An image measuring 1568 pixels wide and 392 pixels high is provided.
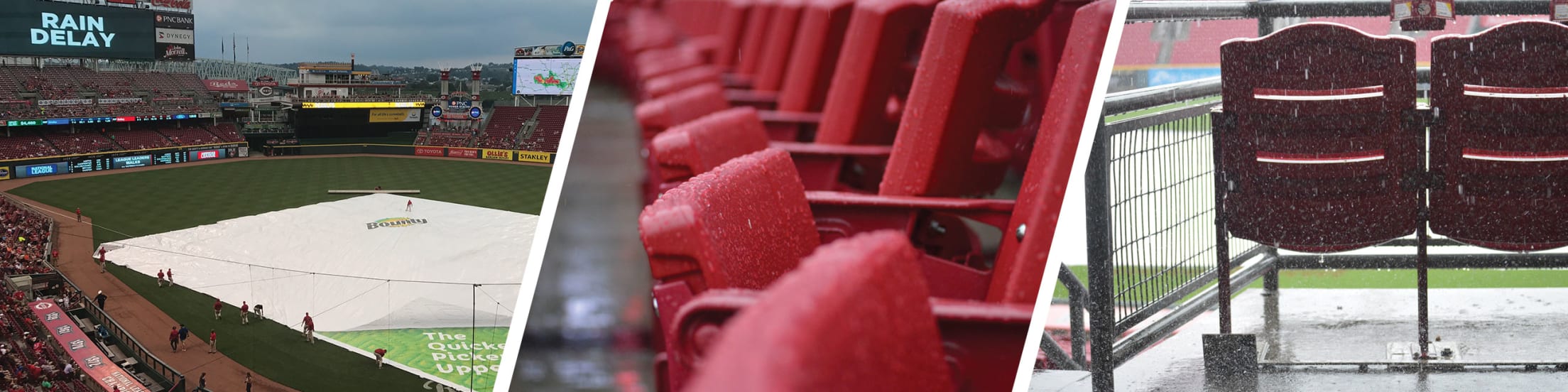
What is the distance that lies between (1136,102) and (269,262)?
39.4 ft

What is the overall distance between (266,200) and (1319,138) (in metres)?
17.4

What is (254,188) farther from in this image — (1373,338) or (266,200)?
(1373,338)

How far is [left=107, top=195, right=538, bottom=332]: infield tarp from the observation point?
777cm

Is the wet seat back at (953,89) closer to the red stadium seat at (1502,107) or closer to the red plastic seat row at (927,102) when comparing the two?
the red plastic seat row at (927,102)

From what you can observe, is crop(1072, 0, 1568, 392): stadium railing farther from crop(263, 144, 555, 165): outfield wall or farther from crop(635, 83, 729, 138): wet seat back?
crop(263, 144, 555, 165): outfield wall

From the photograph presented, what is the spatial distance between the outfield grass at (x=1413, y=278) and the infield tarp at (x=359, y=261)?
5484 mm

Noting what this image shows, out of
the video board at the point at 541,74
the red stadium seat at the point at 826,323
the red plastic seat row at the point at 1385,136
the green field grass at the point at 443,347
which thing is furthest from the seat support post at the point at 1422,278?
the video board at the point at 541,74

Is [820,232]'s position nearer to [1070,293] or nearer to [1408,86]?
[1070,293]

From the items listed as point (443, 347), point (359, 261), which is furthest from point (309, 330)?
point (359, 261)

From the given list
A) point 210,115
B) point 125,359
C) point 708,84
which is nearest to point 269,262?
point 125,359

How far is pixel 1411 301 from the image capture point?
1518mm

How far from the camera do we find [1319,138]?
1.18m

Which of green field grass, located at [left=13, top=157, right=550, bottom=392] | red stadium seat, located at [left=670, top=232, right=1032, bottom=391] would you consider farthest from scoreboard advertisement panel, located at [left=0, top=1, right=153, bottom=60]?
red stadium seat, located at [left=670, top=232, right=1032, bottom=391]

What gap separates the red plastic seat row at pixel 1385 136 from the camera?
1.16 meters
